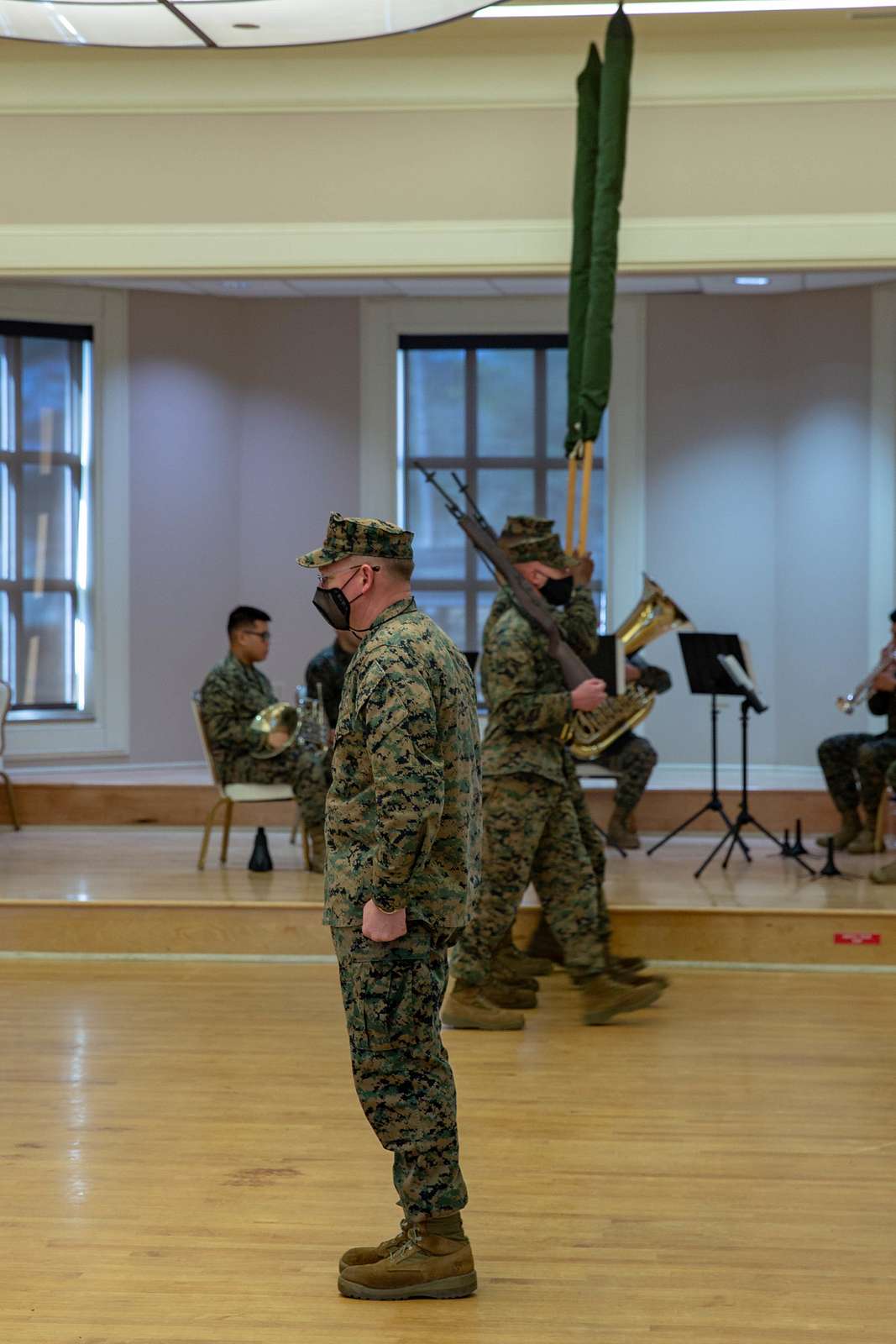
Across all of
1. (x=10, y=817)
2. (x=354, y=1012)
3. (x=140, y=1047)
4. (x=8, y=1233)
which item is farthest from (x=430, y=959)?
(x=10, y=817)

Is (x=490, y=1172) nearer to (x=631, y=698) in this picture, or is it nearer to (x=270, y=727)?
(x=631, y=698)

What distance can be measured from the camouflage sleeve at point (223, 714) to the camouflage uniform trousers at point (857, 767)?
305 centimetres

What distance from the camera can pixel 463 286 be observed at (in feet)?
35.3

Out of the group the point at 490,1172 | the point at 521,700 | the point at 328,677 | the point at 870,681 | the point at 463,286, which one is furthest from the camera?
the point at 463,286

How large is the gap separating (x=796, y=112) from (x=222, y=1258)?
17.4 ft

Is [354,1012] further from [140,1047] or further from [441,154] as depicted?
[441,154]

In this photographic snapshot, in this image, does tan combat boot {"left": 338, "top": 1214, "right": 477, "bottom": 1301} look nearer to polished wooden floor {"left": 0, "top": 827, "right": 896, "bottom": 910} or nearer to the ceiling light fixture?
polished wooden floor {"left": 0, "top": 827, "right": 896, "bottom": 910}

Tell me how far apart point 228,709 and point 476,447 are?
3.88 meters

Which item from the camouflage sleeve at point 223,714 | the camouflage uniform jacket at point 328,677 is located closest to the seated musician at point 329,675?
the camouflage uniform jacket at point 328,677

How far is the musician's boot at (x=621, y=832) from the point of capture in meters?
8.92

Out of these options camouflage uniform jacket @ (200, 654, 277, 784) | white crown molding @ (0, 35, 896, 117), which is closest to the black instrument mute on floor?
camouflage uniform jacket @ (200, 654, 277, 784)

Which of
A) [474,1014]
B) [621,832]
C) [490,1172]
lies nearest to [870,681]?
[621,832]

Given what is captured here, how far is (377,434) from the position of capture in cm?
1124

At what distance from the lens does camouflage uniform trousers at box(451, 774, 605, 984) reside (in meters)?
5.67
